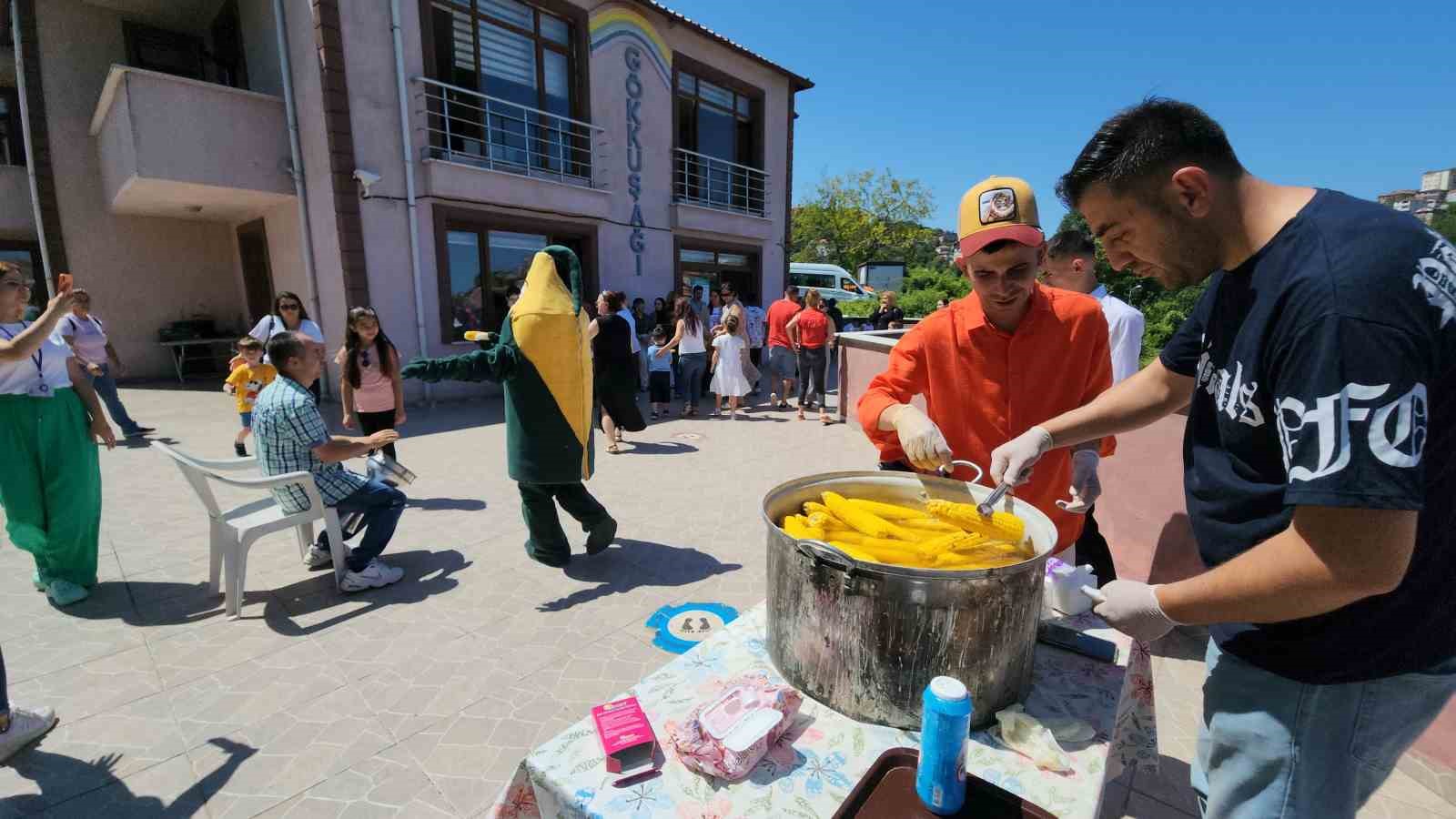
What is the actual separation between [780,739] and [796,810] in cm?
16

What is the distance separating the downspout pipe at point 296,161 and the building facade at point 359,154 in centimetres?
4

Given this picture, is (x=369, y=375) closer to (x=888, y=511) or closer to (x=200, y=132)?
(x=888, y=511)

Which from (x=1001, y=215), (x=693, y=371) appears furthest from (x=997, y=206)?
(x=693, y=371)

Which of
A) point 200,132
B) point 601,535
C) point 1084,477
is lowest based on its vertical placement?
point 601,535

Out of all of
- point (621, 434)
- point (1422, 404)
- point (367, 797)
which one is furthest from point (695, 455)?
point (1422, 404)

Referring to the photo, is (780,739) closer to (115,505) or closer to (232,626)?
(232,626)

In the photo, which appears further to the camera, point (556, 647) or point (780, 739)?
point (556, 647)

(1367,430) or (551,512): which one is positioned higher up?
(1367,430)

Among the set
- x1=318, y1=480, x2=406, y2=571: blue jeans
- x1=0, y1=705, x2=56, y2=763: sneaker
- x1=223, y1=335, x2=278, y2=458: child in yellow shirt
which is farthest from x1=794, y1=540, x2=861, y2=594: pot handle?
x1=223, y1=335, x2=278, y2=458: child in yellow shirt

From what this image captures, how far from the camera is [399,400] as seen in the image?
5.47 meters

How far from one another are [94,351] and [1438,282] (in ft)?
34.5

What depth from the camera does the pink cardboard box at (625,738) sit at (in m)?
1.21

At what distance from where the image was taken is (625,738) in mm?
1242

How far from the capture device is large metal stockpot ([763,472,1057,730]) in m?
1.19
